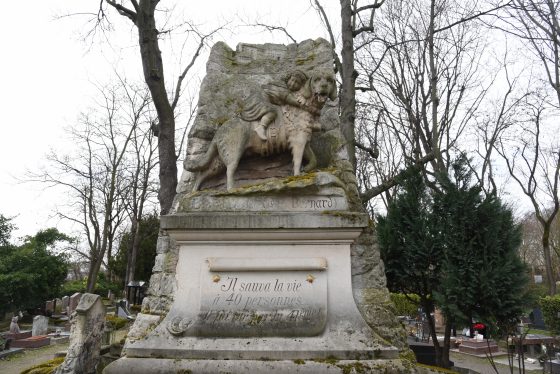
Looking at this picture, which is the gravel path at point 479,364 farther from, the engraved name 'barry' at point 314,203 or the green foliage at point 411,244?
the engraved name 'barry' at point 314,203

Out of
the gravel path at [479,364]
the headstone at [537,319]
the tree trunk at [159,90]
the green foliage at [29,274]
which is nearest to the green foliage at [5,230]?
the green foliage at [29,274]

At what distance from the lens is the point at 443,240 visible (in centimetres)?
771

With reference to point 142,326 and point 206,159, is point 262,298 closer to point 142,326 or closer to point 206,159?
point 142,326

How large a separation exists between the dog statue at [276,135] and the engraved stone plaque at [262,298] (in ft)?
2.86

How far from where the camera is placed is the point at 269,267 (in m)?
3.30

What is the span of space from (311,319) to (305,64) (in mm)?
2864

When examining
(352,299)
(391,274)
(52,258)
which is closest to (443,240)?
(391,274)

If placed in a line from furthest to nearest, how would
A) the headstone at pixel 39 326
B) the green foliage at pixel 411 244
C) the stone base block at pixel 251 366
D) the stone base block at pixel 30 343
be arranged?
the headstone at pixel 39 326 < the stone base block at pixel 30 343 < the green foliage at pixel 411 244 < the stone base block at pixel 251 366

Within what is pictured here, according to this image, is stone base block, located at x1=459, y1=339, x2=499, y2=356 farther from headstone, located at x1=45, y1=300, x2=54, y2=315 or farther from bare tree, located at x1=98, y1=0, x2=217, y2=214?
headstone, located at x1=45, y1=300, x2=54, y2=315

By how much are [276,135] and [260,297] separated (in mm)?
1557

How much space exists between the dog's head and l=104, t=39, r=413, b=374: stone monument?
0.01 metres

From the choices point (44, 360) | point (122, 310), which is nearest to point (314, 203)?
point (44, 360)

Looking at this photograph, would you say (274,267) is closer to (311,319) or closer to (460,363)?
(311,319)

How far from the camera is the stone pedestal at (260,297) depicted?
3061 mm
